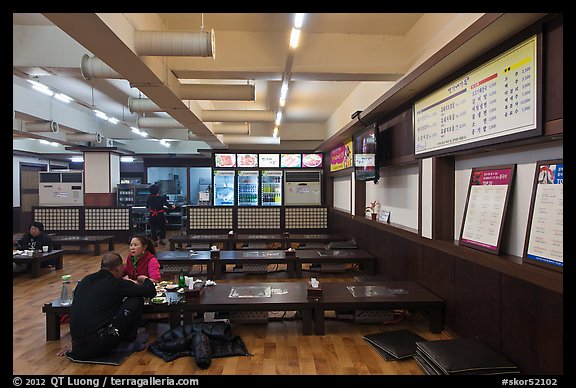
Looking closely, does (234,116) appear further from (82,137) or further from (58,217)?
(58,217)

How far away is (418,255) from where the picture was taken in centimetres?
402

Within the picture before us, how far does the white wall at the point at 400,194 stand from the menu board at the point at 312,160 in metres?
4.39

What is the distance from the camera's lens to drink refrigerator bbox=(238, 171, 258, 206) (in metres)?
10.4

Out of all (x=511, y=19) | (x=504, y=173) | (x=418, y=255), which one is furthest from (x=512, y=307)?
(x=511, y=19)

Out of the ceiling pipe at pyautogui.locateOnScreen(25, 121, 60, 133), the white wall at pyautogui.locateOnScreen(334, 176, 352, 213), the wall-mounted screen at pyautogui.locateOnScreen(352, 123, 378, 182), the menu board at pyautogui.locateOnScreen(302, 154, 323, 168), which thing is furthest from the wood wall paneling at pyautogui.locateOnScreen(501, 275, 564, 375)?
the ceiling pipe at pyautogui.locateOnScreen(25, 121, 60, 133)

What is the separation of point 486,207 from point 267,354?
2392mm

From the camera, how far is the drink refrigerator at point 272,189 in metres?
10.4

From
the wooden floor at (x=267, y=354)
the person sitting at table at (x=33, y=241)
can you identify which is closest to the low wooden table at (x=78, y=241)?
the person sitting at table at (x=33, y=241)

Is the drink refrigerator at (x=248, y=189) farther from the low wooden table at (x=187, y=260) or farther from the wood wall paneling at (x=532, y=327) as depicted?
the wood wall paneling at (x=532, y=327)

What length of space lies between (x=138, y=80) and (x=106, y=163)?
758 cm

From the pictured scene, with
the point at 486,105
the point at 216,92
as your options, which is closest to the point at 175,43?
the point at 216,92

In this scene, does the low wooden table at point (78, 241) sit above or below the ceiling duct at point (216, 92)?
below

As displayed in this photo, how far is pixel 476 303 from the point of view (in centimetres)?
291
